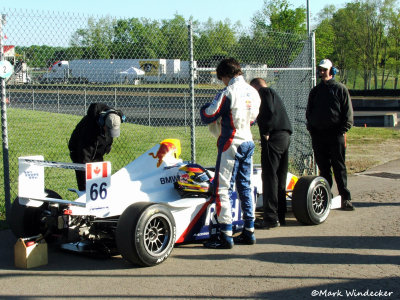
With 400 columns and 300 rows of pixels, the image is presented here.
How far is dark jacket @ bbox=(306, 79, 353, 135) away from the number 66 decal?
3660 mm

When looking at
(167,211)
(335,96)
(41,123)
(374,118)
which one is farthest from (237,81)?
(374,118)

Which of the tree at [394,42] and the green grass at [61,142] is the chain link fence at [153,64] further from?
the tree at [394,42]

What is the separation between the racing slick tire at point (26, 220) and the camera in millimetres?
6242

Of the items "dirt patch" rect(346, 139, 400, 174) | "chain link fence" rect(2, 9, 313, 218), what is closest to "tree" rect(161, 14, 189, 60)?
"chain link fence" rect(2, 9, 313, 218)

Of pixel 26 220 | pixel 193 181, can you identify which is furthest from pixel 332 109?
pixel 26 220

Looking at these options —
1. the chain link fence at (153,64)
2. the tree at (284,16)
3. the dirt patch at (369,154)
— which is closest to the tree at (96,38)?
the chain link fence at (153,64)

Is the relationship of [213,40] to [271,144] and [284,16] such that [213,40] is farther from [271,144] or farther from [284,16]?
[284,16]

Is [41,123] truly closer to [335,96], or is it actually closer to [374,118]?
[335,96]

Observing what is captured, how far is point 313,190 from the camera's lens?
7.21m

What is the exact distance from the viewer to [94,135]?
6.68 meters

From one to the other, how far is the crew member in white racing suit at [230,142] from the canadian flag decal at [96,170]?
1.28m

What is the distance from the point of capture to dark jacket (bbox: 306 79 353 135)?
7.82 metres

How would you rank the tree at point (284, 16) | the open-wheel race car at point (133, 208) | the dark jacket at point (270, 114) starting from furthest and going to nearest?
1. the tree at point (284, 16)
2. the dark jacket at point (270, 114)
3. the open-wheel race car at point (133, 208)

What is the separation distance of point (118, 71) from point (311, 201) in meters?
3.27
